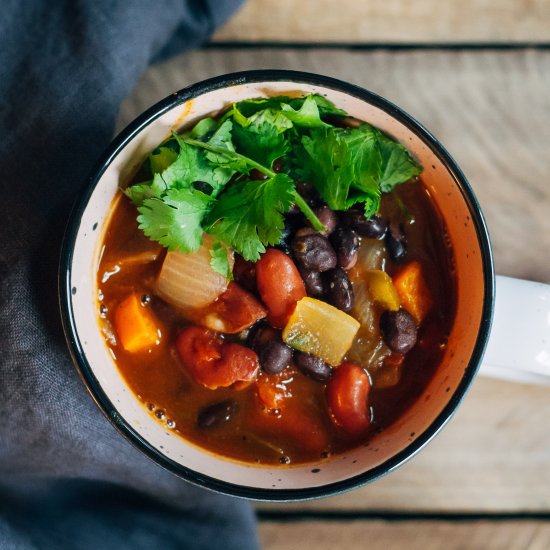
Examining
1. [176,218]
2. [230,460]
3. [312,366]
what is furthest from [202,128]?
[230,460]

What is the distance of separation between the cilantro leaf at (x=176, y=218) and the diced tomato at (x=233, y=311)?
13 cm

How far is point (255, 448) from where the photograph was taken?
5.26 feet

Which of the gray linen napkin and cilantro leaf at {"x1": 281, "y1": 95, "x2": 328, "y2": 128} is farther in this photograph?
the gray linen napkin

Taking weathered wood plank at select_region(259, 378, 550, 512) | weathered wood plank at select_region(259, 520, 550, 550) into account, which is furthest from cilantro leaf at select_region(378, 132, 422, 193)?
weathered wood plank at select_region(259, 520, 550, 550)

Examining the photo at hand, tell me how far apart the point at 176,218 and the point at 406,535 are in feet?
3.64

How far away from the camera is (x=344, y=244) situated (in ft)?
5.05

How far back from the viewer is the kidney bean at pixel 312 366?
1.55 metres

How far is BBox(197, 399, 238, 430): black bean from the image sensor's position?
1581mm

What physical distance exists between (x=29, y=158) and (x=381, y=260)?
2.70 ft

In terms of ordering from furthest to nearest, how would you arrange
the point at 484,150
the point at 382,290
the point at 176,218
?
1. the point at 484,150
2. the point at 382,290
3. the point at 176,218

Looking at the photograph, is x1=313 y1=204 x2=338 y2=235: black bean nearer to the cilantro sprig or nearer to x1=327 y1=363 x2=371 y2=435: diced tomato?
the cilantro sprig

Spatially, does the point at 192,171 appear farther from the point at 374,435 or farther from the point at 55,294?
the point at 374,435

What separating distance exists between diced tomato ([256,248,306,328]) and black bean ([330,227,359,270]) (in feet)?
0.31

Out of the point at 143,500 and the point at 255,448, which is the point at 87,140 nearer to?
the point at 255,448
